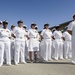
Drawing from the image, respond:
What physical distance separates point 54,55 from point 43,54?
123 centimetres

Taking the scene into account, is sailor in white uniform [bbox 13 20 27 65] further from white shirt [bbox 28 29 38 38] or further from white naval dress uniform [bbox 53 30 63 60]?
white naval dress uniform [bbox 53 30 63 60]

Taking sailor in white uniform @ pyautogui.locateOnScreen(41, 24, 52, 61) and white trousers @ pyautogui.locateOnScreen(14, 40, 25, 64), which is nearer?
white trousers @ pyautogui.locateOnScreen(14, 40, 25, 64)

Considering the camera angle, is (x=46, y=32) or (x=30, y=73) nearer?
(x=30, y=73)

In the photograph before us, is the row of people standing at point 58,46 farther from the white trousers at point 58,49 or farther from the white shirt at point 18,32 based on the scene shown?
the white shirt at point 18,32

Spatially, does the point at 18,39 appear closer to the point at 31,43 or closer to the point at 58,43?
the point at 31,43

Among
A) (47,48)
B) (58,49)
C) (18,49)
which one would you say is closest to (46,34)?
(47,48)

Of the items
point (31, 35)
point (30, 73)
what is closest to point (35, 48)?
point (31, 35)

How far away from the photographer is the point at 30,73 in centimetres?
793

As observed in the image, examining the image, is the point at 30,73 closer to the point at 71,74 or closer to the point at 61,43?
the point at 71,74

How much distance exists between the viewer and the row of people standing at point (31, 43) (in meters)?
10.3

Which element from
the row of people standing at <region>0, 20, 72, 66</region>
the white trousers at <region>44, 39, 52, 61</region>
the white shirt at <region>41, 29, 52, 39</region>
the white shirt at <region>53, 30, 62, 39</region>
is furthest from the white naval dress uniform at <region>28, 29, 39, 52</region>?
the white shirt at <region>53, 30, 62, 39</region>

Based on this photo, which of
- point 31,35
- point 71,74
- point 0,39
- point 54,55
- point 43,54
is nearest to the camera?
point 71,74

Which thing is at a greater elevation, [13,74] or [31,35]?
[31,35]

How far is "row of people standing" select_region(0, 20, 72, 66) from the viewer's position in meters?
10.3
